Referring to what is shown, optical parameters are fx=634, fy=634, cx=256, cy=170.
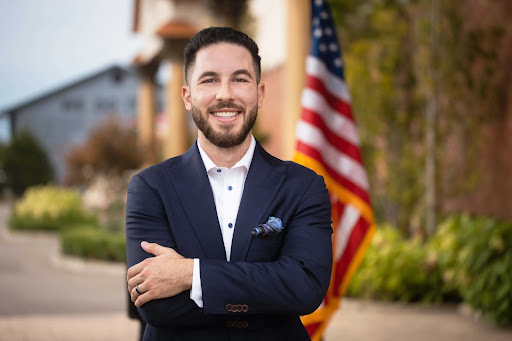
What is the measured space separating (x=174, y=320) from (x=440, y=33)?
29.4ft

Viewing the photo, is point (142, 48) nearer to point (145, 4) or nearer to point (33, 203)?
point (145, 4)

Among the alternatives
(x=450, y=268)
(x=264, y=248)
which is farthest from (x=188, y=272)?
(x=450, y=268)

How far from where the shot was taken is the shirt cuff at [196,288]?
7.02ft

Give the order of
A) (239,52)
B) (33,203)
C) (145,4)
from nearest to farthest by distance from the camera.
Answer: (239,52), (145,4), (33,203)

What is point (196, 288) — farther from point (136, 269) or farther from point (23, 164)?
point (23, 164)

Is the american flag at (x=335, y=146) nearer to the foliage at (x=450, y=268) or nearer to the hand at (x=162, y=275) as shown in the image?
the hand at (x=162, y=275)

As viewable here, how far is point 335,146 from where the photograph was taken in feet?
13.9

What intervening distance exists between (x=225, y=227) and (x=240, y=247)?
9cm

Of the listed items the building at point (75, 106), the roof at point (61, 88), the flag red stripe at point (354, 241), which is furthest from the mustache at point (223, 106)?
the roof at point (61, 88)

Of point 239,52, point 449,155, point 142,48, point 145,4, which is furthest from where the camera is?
point 142,48

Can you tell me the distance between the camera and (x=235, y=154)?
230 centimetres

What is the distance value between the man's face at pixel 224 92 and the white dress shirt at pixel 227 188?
110 millimetres

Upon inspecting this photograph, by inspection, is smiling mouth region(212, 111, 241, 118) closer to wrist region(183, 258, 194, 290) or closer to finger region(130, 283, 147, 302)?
wrist region(183, 258, 194, 290)

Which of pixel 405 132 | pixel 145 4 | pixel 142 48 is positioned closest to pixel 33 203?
pixel 142 48
